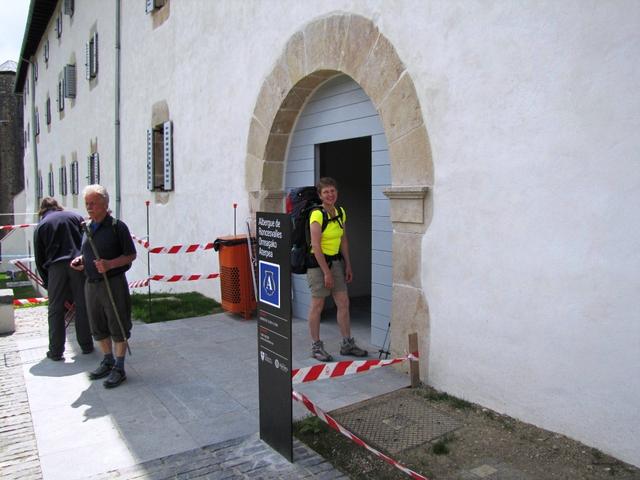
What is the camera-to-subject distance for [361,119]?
555 cm

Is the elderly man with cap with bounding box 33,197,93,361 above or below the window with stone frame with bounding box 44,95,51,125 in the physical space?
below

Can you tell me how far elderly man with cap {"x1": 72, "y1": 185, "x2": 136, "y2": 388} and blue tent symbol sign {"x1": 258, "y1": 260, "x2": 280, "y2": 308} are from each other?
166cm

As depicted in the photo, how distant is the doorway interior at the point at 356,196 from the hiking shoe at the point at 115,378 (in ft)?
11.5

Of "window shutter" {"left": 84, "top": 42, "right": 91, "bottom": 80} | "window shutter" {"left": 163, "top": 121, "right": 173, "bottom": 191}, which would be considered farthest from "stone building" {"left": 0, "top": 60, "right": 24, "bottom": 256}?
"window shutter" {"left": 163, "top": 121, "right": 173, "bottom": 191}

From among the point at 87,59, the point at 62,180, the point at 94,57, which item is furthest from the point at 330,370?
the point at 62,180

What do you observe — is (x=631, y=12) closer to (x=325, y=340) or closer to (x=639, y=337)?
(x=639, y=337)

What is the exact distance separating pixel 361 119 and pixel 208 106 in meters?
3.34

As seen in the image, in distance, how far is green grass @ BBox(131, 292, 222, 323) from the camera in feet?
23.5

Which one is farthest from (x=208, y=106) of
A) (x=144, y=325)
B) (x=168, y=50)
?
(x=144, y=325)

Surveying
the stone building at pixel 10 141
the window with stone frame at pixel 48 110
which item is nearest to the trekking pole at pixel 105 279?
the window with stone frame at pixel 48 110

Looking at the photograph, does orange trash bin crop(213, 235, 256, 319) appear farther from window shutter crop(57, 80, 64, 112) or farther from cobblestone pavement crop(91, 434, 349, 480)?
window shutter crop(57, 80, 64, 112)

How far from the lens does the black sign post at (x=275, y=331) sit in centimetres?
320

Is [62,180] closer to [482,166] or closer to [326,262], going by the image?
[326,262]

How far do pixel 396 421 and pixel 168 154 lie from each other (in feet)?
23.2
